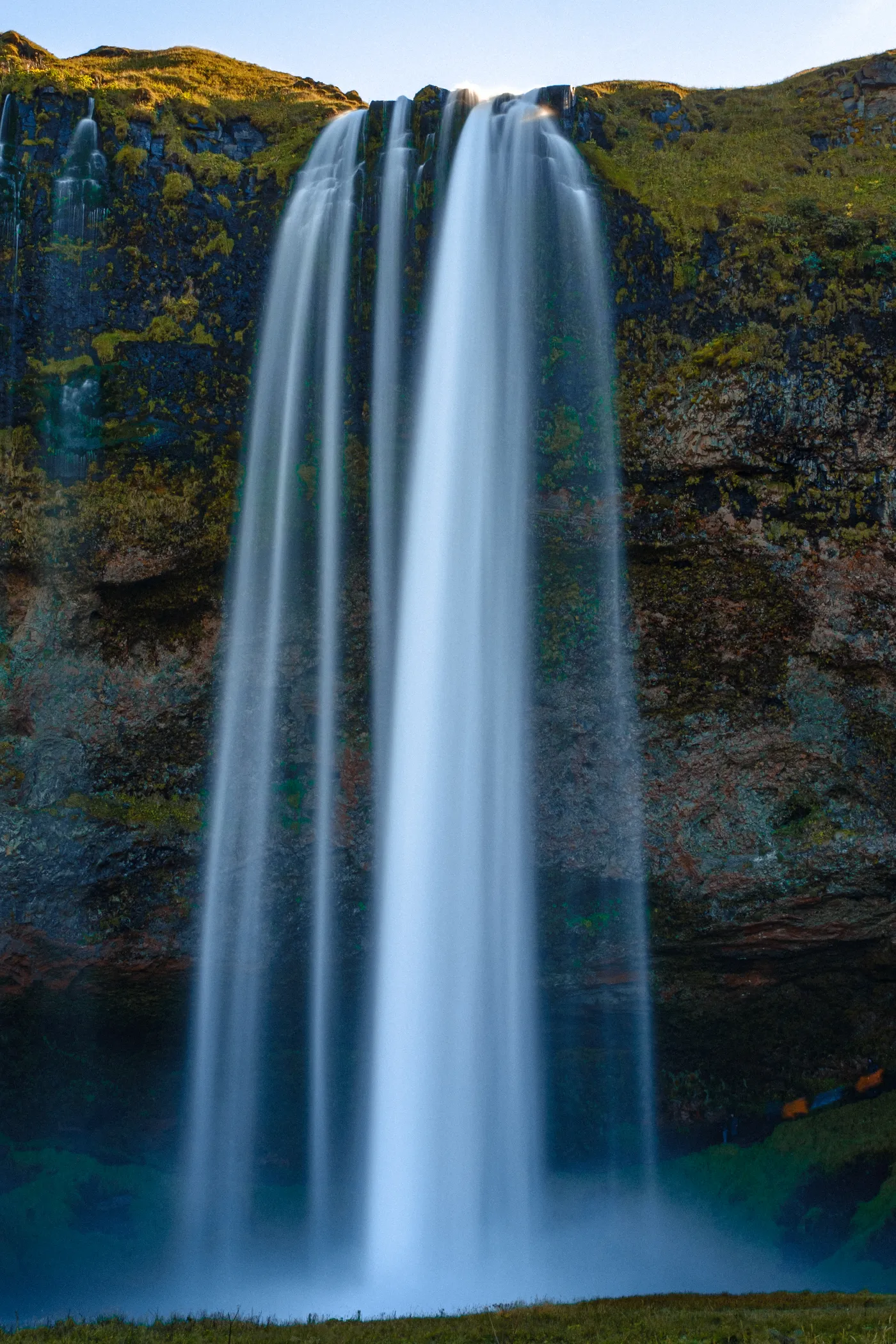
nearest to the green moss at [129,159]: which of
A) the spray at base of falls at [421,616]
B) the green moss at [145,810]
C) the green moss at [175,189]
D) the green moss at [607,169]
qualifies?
the green moss at [175,189]

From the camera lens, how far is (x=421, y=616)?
1518 centimetres

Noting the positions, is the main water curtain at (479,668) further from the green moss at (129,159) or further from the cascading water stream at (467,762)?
the green moss at (129,159)

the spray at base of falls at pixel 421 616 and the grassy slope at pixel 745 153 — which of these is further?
the grassy slope at pixel 745 153

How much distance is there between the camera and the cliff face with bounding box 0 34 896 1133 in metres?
15.2

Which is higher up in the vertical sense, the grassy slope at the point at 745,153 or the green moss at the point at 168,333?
the grassy slope at the point at 745,153

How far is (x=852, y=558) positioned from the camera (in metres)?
15.0

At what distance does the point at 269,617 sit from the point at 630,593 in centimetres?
540

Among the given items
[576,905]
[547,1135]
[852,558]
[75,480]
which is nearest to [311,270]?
[75,480]

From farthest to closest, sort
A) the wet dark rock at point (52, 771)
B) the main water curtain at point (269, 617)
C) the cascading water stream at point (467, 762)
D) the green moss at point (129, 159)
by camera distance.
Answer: the green moss at point (129, 159) < the main water curtain at point (269, 617) < the wet dark rock at point (52, 771) < the cascading water stream at point (467, 762)

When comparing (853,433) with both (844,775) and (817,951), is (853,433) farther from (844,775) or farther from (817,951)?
(817,951)

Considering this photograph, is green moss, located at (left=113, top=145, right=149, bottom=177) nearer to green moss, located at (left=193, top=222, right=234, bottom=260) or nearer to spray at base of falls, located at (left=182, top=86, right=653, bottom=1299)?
green moss, located at (left=193, top=222, right=234, bottom=260)

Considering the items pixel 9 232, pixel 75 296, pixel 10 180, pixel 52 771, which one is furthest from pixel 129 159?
pixel 52 771

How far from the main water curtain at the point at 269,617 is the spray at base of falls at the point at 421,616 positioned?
3cm

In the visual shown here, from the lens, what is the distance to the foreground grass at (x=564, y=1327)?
9.54m
